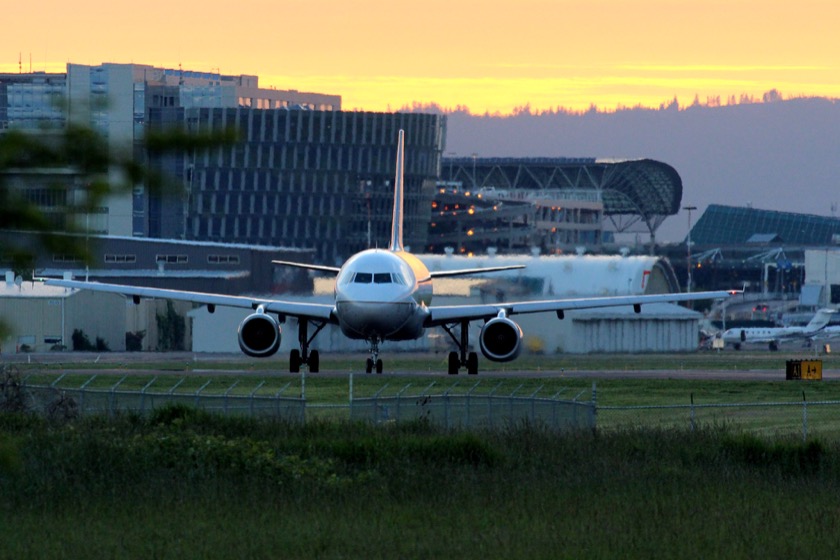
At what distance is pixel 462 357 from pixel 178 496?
31.1 meters

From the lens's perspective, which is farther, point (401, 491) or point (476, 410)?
point (476, 410)

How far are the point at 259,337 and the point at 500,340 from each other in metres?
8.33

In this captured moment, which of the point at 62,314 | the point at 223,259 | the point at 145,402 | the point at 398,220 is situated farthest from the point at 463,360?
the point at 223,259

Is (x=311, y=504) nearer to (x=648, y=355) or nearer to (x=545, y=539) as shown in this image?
(x=545, y=539)

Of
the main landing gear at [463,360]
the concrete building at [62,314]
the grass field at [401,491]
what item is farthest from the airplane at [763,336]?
the grass field at [401,491]

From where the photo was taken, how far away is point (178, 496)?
69.6 ft

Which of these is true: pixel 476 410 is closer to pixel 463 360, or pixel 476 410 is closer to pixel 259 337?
pixel 259 337

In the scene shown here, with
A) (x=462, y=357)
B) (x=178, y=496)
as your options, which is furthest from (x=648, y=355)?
(x=178, y=496)

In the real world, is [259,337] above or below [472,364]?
above

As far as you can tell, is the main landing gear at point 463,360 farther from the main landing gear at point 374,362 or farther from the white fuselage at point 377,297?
the white fuselage at point 377,297

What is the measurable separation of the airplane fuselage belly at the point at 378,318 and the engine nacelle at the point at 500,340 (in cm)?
246

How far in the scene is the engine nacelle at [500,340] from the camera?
161 ft

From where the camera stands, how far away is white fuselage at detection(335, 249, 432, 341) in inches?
1828

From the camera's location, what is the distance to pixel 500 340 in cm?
4916
